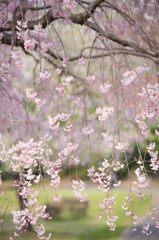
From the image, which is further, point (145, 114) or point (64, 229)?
point (64, 229)

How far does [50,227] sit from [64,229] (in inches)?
9.9

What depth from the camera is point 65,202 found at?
26.4 feet

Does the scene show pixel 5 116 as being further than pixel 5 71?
Yes

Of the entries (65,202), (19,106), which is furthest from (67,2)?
(65,202)

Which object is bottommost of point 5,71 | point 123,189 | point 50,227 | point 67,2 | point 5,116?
point 123,189

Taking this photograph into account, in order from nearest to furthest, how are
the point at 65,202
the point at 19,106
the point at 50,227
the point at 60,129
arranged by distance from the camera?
the point at 19,106 < the point at 60,129 < the point at 50,227 < the point at 65,202

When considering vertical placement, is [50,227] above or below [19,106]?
below

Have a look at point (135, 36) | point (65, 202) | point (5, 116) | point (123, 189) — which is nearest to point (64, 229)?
point (65, 202)

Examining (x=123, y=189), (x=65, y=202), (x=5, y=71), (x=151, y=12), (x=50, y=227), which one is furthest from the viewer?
(x=123, y=189)

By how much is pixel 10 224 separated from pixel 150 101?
15.0ft

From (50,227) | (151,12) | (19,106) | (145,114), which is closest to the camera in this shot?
(145,114)

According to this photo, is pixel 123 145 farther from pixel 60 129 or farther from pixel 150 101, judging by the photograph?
pixel 60 129

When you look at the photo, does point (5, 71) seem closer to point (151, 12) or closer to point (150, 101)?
point (150, 101)

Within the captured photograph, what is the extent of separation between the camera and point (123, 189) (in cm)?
1055
